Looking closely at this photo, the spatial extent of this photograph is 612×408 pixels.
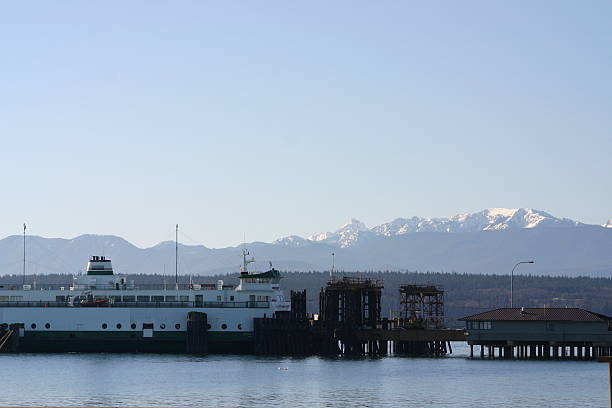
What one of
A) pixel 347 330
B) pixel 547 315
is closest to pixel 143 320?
pixel 347 330

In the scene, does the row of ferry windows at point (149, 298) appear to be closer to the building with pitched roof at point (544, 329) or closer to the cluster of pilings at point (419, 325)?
the cluster of pilings at point (419, 325)

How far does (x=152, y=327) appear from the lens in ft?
424

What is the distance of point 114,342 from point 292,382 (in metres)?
34.6

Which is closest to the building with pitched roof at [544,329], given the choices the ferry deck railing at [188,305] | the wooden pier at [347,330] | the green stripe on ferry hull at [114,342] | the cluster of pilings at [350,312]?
the wooden pier at [347,330]

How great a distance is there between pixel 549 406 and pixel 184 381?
27.7 metres

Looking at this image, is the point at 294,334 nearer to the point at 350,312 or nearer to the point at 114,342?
the point at 350,312

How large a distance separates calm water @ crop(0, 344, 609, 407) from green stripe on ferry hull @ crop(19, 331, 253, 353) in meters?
2.34

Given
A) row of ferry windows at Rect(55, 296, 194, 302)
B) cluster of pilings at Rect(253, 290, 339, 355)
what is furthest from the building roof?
row of ferry windows at Rect(55, 296, 194, 302)

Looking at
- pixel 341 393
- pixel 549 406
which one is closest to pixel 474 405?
pixel 549 406

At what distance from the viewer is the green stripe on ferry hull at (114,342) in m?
129

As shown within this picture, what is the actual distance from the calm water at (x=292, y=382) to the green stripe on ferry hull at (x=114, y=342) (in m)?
2.34

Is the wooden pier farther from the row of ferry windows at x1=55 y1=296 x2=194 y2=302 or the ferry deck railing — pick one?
the row of ferry windows at x1=55 y1=296 x2=194 y2=302

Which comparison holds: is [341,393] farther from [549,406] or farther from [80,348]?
[80,348]

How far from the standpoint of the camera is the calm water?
8569cm
